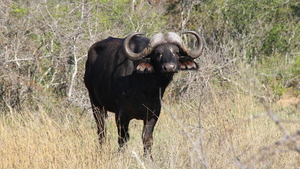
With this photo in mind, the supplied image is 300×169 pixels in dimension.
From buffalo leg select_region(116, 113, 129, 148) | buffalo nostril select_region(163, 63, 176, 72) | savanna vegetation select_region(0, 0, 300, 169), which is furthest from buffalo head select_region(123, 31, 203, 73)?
buffalo leg select_region(116, 113, 129, 148)

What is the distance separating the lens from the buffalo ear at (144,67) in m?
5.13

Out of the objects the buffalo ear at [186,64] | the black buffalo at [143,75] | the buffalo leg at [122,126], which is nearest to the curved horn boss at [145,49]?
the black buffalo at [143,75]

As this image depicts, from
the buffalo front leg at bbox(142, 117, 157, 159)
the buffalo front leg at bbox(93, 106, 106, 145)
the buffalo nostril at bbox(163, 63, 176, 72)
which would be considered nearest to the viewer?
the buffalo nostril at bbox(163, 63, 176, 72)

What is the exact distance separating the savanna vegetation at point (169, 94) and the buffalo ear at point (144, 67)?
2.36 feet

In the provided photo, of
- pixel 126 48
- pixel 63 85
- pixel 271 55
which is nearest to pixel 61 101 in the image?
pixel 63 85

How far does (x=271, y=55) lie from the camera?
12.6 metres

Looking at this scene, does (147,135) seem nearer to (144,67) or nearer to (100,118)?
(144,67)

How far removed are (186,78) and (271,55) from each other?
488 cm

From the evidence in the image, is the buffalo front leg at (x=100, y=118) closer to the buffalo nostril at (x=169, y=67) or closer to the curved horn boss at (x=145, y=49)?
the curved horn boss at (x=145, y=49)

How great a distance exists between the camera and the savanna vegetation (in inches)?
→ 172

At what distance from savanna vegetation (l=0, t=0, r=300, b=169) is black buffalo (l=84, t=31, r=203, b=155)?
346 millimetres

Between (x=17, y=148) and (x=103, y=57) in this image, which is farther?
(x=103, y=57)

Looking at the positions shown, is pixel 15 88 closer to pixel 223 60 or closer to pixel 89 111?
pixel 89 111

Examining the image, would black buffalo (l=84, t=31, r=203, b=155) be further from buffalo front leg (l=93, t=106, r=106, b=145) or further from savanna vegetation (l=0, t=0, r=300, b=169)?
savanna vegetation (l=0, t=0, r=300, b=169)
